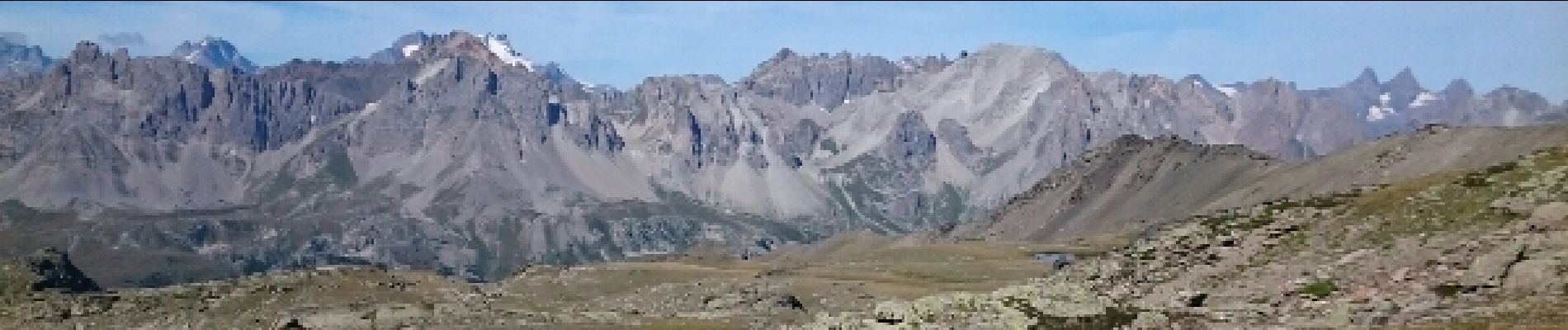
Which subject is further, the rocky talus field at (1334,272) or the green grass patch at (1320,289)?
the green grass patch at (1320,289)

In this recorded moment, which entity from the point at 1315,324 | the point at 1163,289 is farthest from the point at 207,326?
the point at 1315,324

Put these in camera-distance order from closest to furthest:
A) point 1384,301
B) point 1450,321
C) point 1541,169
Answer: point 1450,321
point 1384,301
point 1541,169

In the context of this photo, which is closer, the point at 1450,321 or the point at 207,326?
the point at 1450,321

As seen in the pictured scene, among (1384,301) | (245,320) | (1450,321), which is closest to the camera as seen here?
(1450,321)

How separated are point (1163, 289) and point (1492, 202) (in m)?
12.1

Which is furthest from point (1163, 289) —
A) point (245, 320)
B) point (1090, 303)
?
point (245, 320)

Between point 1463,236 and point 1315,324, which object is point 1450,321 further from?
point 1463,236

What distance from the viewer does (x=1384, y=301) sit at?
136 feet

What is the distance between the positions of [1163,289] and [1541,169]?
16700 mm

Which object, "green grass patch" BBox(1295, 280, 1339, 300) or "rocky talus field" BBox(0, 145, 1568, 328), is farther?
"green grass patch" BBox(1295, 280, 1339, 300)

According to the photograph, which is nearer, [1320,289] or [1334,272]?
[1320,289]

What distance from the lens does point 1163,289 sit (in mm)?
50625

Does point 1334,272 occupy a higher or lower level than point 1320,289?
higher

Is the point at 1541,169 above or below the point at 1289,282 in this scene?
above
